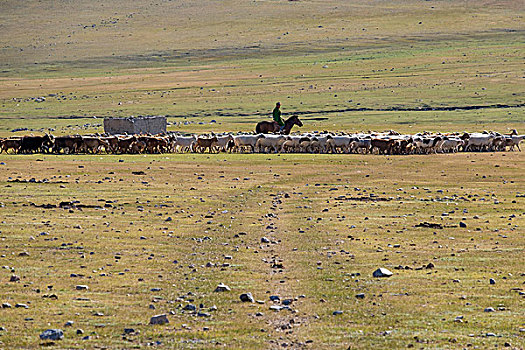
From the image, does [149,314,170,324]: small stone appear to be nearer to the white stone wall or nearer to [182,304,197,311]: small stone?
[182,304,197,311]: small stone

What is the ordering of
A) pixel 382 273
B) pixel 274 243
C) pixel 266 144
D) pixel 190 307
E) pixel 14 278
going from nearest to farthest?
pixel 190 307, pixel 14 278, pixel 382 273, pixel 274 243, pixel 266 144

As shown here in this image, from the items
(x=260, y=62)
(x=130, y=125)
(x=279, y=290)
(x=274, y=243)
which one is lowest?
(x=274, y=243)

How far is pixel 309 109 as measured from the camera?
73.8m

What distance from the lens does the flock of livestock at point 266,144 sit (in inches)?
1463

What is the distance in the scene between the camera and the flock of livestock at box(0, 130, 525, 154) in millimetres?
37156

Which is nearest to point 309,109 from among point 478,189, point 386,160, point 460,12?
point 386,160

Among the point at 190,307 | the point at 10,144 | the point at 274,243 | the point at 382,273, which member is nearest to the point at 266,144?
the point at 10,144

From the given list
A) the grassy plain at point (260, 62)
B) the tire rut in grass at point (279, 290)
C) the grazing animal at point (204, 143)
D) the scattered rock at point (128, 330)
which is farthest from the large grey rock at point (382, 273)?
the grassy plain at point (260, 62)

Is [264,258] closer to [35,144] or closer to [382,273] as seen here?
[382,273]

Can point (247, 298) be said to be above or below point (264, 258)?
above

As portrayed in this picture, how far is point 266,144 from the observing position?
37.9 m

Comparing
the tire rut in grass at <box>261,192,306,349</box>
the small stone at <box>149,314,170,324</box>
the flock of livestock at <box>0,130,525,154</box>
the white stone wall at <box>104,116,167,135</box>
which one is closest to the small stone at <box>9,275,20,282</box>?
the small stone at <box>149,314,170,324</box>

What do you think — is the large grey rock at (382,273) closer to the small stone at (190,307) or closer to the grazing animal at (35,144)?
the small stone at (190,307)

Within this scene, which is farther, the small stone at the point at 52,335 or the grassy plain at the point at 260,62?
the grassy plain at the point at 260,62
